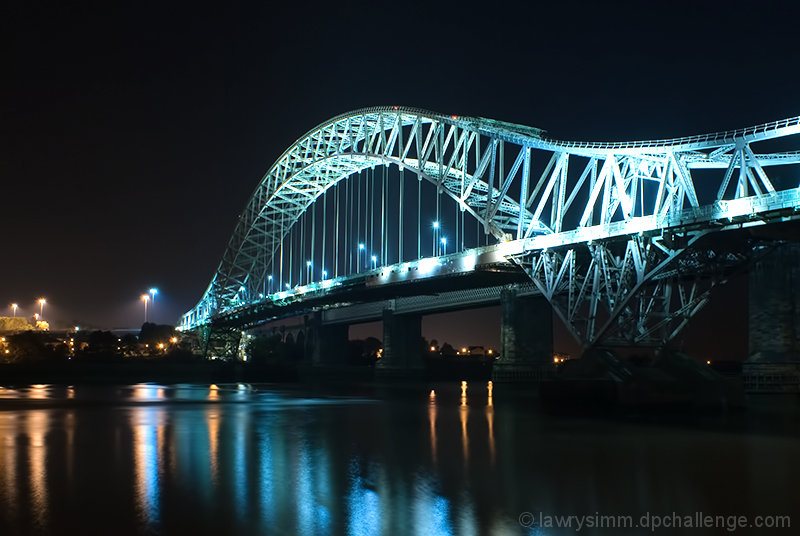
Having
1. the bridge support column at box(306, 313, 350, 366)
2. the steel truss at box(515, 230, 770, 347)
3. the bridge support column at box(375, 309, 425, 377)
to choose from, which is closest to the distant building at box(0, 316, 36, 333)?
the bridge support column at box(306, 313, 350, 366)

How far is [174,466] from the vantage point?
1994 centimetres

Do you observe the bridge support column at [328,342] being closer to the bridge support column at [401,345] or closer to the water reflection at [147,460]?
the bridge support column at [401,345]

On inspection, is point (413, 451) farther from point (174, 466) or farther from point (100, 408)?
point (100, 408)

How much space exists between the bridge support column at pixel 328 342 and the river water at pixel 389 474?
269ft

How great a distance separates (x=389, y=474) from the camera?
1902 cm

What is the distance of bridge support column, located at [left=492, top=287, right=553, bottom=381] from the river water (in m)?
33.8

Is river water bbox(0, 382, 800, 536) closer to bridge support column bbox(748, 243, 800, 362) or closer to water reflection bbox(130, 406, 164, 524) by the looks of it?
water reflection bbox(130, 406, 164, 524)

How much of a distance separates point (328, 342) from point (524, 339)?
171ft

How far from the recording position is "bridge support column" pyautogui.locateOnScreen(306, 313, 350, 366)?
382 feet

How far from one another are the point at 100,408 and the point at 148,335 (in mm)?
106977

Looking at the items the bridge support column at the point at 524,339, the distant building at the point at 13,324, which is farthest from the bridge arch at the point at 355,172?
the distant building at the point at 13,324

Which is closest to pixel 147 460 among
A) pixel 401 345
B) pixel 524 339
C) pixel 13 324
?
pixel 524 339

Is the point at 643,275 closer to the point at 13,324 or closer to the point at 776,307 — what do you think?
the point at 776,307

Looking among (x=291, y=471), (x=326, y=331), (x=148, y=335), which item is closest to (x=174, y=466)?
(x=291, y=471)
